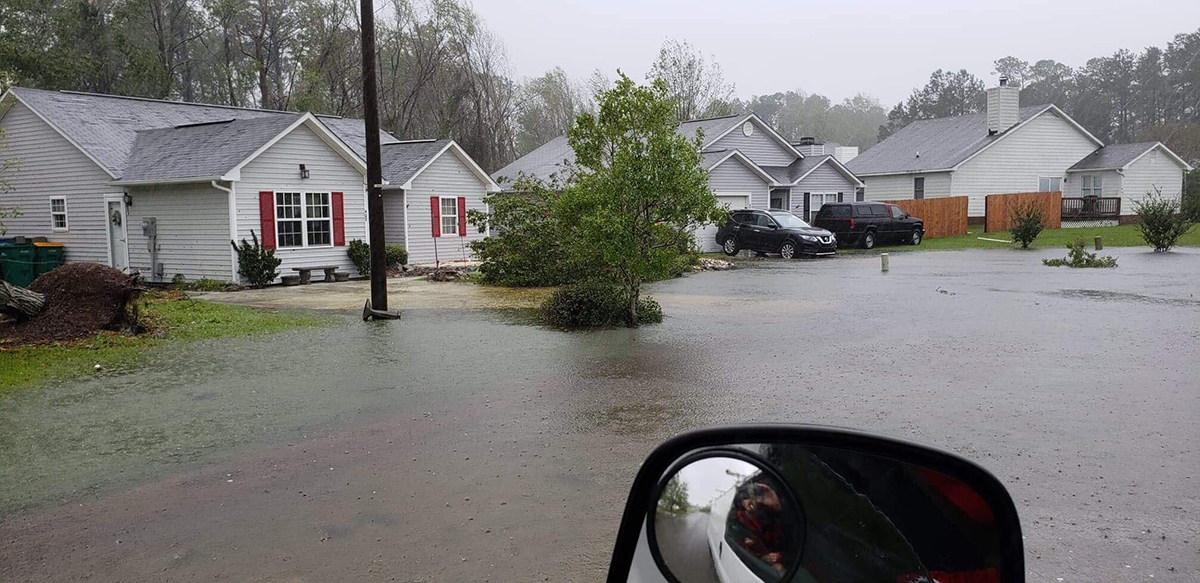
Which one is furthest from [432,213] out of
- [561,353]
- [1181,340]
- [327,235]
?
[1181,340]

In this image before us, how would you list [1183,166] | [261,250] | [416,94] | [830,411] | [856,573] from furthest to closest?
[416,94]
[1183,166]
[261,250]
[830,411]
[856,573]

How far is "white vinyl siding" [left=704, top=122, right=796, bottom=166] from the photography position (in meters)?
39.6

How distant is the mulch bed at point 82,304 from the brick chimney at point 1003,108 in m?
40.9

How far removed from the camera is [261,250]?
2234 cm

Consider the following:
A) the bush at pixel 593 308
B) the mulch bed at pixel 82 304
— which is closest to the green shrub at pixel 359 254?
the mulch bed at pixel 82 304

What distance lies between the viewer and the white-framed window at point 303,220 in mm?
23219

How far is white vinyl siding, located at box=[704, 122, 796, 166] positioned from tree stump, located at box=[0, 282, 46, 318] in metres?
29.7

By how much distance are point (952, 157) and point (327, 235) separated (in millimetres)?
31328

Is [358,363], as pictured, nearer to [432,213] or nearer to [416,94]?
[432,213]

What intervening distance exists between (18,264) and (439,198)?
38.2ft

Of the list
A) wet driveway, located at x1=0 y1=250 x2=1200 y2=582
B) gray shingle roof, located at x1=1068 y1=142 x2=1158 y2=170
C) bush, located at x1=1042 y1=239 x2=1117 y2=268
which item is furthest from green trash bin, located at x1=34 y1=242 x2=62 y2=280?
gray shingle roof, located at x1=1068 y1=142 x2=1158 y2=170

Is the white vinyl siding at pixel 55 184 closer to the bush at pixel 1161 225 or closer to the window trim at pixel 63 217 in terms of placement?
the window trim at pixel 63 217

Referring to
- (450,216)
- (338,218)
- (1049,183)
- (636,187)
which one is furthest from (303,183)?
(1049,183)

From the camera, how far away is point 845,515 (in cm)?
168
